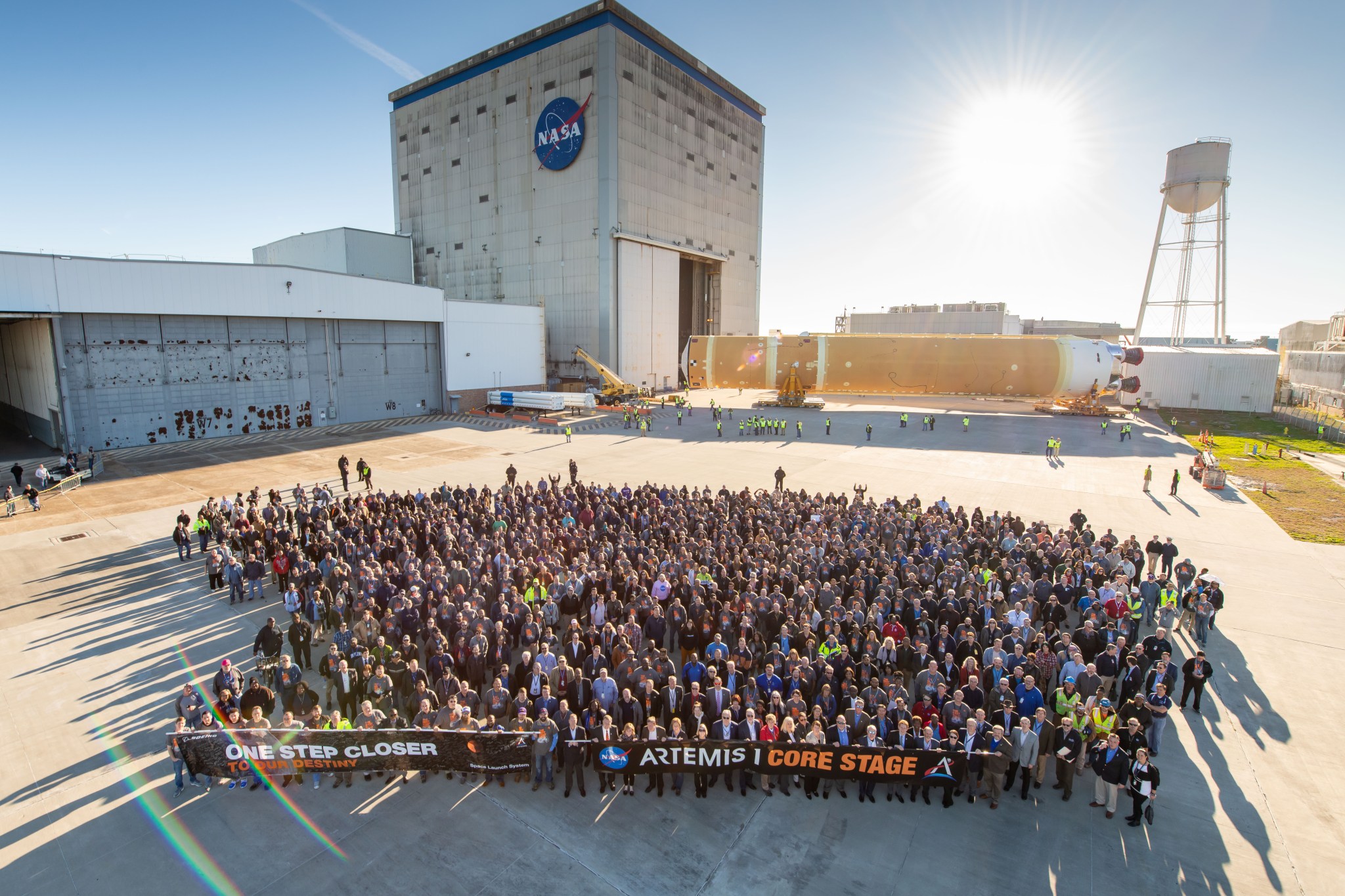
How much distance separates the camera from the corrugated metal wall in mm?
35062

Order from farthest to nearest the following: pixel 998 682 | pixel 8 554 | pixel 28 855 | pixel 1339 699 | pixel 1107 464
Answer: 1. pixel 1107 464
2. pixel 8 554
3. pixel 1339 699
4. pixel 998 682
5. pixel 28 855

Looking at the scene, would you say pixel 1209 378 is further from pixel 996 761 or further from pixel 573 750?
pixel 573 750

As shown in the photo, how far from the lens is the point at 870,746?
892 centimetres

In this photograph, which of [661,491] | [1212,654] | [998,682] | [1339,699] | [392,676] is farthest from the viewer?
[661,491]

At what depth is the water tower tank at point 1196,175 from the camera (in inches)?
2456

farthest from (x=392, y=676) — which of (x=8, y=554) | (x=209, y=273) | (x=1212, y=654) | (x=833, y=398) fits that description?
(x=833, y=398)

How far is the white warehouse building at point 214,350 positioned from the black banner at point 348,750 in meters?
35.6

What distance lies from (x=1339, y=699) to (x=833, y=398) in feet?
172

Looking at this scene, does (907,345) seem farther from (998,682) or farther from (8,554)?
(8,554)

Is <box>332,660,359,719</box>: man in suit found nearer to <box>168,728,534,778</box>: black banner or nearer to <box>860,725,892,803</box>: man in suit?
<box>168,728,534,778</box>: black banner

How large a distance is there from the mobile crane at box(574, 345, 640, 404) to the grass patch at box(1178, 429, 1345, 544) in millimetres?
40415

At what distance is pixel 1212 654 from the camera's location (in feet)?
44.2

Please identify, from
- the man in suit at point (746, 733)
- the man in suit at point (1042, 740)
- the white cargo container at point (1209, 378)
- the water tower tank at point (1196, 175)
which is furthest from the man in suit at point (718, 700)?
the water tower tank at point (1196, 175)

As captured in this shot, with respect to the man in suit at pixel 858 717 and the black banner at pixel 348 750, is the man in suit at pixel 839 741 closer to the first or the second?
the man in suit at pixel 858 717
